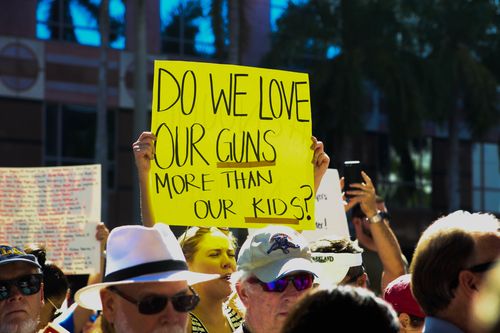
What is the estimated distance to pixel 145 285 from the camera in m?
3.51

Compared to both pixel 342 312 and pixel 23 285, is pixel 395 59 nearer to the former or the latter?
pixel 23 285

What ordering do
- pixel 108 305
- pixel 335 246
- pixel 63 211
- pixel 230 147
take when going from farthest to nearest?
1. pixel 63 211
2. pixel 230 147
3. pixel 335 246
4. pixel 108 305

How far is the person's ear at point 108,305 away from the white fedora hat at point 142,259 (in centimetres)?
3

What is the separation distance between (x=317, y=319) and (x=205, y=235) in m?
2.76

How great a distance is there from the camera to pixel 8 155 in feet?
82.9

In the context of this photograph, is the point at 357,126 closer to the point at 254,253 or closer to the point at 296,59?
the point at 296,59

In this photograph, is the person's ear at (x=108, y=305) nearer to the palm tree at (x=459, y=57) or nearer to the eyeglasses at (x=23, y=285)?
the eyeglasses at (x=23, y=285)

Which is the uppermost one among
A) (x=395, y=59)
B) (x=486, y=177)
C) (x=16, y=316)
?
(x=395, y=59)

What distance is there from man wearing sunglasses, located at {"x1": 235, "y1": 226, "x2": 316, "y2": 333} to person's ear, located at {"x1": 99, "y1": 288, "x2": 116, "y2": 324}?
0.61 metres

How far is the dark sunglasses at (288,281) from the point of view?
13.1 feet

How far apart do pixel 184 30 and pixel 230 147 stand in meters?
21.9

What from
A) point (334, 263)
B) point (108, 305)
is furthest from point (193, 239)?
point (108, 305)

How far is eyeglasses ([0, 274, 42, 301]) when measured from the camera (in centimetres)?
427

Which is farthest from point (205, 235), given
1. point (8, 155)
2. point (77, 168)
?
point (8, 155)
